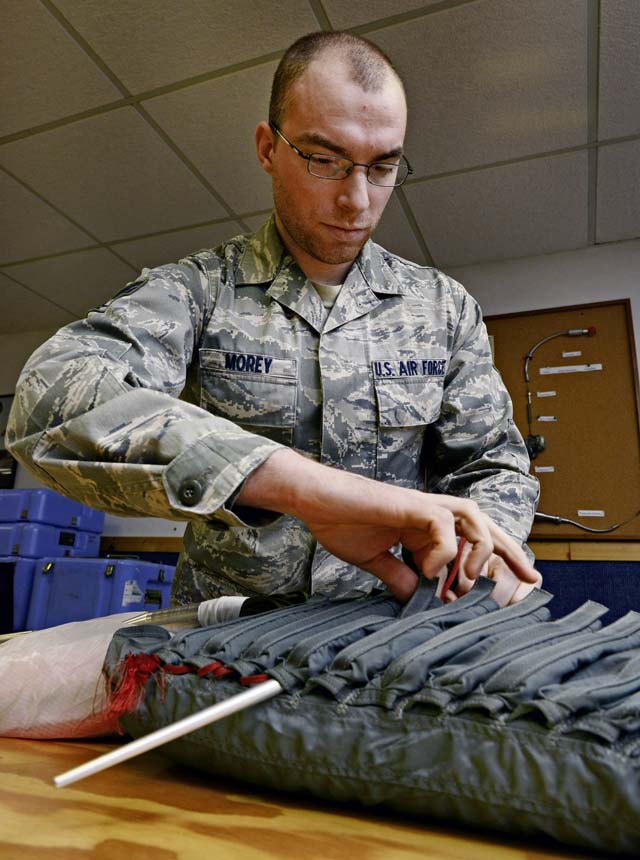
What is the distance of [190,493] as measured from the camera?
1.74 feet

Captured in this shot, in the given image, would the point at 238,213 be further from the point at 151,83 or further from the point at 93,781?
the point at 93,781

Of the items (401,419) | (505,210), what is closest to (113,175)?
(505,210)

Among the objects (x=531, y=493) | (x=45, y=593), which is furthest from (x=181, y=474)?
(x=45, y=593)

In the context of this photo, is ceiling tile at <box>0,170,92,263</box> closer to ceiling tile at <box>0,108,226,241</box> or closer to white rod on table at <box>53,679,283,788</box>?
ceiling tile at <box>0,108,226,241</box>

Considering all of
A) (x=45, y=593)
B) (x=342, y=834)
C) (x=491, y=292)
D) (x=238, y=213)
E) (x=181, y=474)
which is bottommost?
(x=45, y=593)

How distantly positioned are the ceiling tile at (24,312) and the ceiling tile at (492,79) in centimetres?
245

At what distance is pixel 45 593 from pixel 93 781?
129 inches

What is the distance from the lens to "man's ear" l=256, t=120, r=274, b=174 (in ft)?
3.27

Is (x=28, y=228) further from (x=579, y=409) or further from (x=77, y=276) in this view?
(x=579, y=409)

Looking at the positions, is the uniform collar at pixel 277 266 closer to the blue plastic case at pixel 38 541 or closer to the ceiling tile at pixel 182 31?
the ceiling tile at pixel 182 31

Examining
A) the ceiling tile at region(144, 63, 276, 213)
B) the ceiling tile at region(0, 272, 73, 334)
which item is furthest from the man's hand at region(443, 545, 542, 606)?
the ceiling tile at region(0, 272, 73, 334)

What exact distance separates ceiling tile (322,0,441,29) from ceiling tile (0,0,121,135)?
80 cm

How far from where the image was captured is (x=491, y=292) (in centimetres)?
316

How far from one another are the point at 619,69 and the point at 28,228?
254cm
